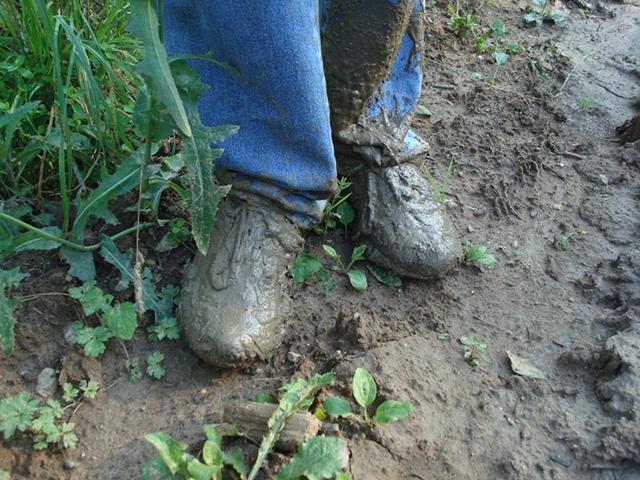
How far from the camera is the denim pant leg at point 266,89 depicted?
140cm

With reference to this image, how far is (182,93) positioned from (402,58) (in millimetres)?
880

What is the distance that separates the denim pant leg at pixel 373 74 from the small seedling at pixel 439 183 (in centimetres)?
12

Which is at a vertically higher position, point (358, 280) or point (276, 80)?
point (276, 80)

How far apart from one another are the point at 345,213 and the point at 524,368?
2.34ft

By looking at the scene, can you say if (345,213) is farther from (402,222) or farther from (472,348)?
(472,348)

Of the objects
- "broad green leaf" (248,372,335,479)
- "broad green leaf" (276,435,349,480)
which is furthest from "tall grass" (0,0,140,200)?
"broad green leaf" (276,435,349,480)

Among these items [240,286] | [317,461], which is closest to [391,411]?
[317,461]

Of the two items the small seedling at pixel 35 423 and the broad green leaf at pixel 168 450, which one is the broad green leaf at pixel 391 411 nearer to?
the broad green leaf at pixel 168 450

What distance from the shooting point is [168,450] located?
128 centimetres

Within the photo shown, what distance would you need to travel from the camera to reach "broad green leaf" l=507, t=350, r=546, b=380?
5.42ft

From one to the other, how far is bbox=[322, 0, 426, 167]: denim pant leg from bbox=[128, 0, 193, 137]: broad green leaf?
71cm

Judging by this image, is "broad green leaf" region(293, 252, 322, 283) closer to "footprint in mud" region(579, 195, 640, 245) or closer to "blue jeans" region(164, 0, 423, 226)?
"blue jeans" region(164, 0, 423, 226)

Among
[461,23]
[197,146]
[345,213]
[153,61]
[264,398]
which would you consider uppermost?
[153,61]

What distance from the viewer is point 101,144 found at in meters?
1.92
